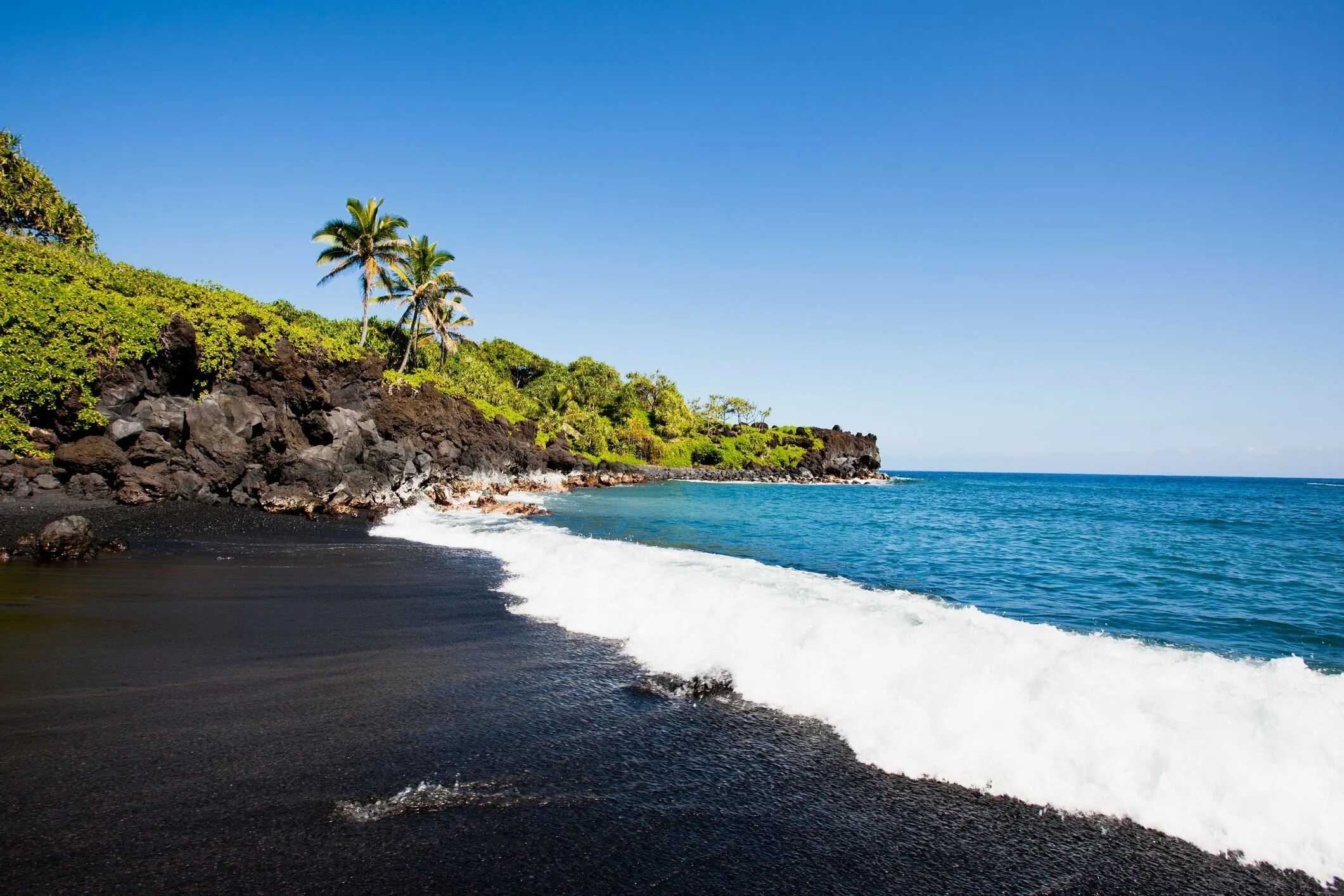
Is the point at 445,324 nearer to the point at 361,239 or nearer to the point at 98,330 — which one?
the point at 361,239

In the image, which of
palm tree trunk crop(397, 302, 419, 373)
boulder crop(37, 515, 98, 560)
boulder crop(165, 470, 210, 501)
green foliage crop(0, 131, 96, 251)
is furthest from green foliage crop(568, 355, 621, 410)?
boulder crop(37, 515, 98, 560)

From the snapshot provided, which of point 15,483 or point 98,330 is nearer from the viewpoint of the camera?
point 15,483

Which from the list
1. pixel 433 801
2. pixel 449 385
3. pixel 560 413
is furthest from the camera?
pixel 560 413

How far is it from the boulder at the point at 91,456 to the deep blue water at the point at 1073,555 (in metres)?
14.7

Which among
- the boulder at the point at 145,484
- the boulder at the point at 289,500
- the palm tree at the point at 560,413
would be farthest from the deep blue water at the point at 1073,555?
the palm tree at the point at 560,413

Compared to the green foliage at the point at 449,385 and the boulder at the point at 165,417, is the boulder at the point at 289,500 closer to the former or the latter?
the boulder at the point at 165,417

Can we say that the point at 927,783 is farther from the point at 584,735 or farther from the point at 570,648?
the point at 570,648

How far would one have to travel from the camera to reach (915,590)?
1380cm

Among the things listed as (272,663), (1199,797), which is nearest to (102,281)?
(272,663)

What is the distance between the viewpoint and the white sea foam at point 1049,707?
424 cm

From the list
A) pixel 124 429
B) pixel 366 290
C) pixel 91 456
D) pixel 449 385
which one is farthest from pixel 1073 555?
pixel 366 290

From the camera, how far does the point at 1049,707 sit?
518 centimetres

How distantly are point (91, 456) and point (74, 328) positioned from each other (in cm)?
449

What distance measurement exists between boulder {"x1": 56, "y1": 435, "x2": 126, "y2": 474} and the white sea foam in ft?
62.1
